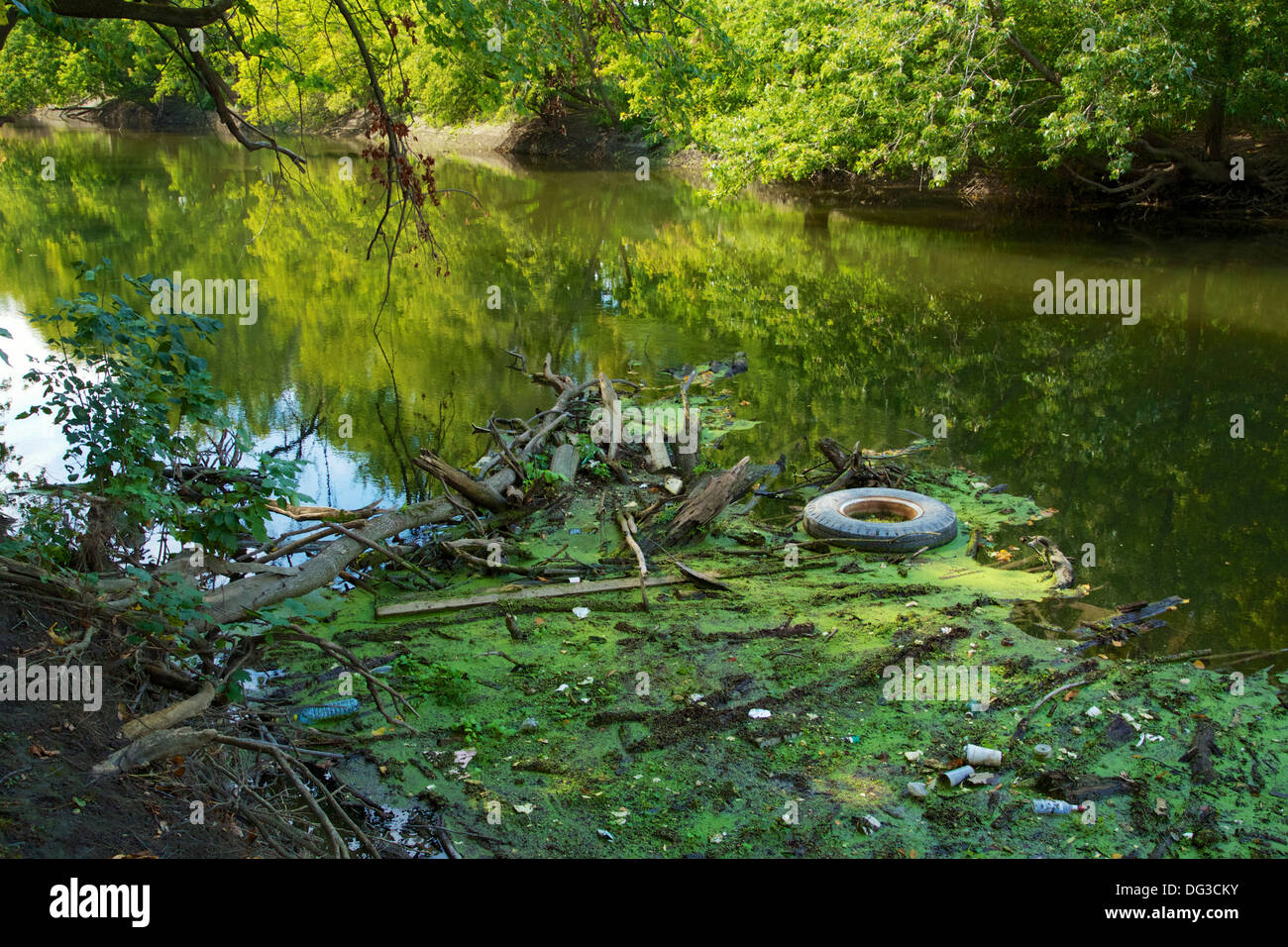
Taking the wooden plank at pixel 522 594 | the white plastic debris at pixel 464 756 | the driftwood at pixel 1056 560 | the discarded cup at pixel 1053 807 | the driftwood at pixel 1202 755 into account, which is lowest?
the discarded cup at pixel 1053 807

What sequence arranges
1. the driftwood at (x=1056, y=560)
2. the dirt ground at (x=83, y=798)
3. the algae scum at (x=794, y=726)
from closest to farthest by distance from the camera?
the dirt ground at (x=83, y=798), the algae scum at (x=794, y=726), the driftwood at (x=1056, y=560)

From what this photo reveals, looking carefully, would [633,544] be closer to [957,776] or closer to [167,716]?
[957,776]

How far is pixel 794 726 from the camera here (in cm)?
489

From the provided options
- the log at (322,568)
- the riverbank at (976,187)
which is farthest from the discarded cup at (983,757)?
the riverbank at (976,187)

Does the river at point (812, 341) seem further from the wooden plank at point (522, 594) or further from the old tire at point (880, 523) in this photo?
the wooden plank at point (522, 594)

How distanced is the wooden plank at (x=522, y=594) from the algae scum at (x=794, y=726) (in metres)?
0.07

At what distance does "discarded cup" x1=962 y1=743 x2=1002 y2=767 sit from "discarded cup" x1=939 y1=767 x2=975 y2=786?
0.10 metres

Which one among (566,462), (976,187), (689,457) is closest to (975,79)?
(976,187)

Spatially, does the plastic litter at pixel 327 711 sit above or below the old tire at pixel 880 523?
below

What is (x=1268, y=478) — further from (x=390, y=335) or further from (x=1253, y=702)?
(x=390, y=335)

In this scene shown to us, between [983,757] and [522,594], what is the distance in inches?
118

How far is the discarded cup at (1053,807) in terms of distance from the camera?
4188 millimetres

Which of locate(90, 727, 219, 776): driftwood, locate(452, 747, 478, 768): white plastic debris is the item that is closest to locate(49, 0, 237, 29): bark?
locate(90, 727, 219, 776): driftwood

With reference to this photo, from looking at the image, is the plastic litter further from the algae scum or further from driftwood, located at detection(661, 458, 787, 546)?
driftwood, located at detection(661, 458, 787, 546)
